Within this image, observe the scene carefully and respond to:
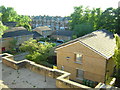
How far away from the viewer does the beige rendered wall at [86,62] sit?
56.1 ft

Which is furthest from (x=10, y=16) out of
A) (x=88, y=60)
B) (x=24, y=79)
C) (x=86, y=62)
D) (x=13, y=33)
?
(x=24, y=79)

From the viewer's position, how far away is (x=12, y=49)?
116 ft

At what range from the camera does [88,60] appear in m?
18.0

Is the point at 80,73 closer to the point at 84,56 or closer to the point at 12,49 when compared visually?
the point at 84,56

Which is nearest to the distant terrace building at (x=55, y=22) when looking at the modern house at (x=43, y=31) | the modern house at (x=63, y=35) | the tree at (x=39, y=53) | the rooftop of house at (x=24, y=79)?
the modern house at (x=43, y=31)

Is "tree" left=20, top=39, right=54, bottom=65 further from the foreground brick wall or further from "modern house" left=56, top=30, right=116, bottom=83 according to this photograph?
the foreground brick wall

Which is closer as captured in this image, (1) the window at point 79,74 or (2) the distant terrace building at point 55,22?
(1) the window at point 79,74

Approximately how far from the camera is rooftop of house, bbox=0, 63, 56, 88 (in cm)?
802

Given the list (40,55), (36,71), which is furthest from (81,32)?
(36,71)

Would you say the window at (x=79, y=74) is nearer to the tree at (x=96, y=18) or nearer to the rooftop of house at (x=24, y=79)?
the rooftop of house at (x=24, y=79)

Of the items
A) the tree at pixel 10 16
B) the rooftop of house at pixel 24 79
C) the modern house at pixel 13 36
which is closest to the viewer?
the rooftop of house at pixel 24 79

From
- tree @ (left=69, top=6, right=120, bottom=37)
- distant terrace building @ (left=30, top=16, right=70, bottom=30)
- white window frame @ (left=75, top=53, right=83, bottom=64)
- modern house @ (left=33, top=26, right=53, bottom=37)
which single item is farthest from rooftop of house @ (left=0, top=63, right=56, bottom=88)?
distant terrace building @ (left=30, top=16, right=70, bottom=30)

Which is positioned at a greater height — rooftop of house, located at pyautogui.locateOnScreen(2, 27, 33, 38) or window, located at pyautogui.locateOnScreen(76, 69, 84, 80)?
rooftop of house, located at pyautogui.locateOnScreen(2, 27, 33, 38)

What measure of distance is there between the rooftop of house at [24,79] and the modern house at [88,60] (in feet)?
33.3
